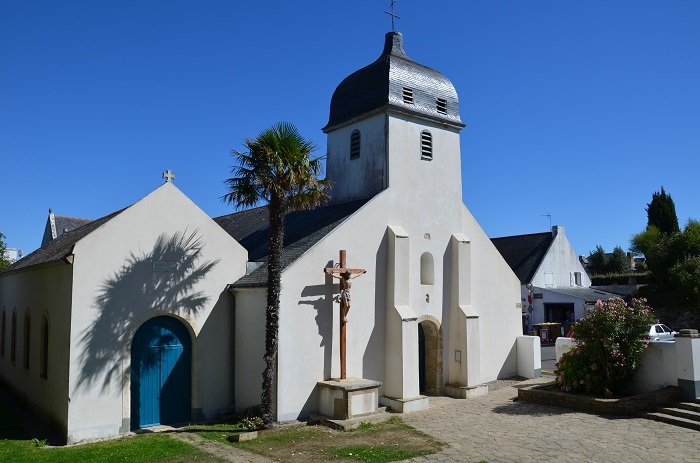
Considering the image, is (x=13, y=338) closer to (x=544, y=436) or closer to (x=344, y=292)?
(x=344, y=292)

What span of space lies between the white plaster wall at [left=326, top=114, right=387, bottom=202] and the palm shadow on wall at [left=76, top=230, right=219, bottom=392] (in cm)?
609

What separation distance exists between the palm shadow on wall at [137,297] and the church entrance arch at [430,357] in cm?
786

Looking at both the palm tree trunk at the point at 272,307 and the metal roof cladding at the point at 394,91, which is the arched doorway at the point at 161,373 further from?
the metal roof cladding at the point at 394,91

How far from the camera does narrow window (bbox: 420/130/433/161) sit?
63.1 ft

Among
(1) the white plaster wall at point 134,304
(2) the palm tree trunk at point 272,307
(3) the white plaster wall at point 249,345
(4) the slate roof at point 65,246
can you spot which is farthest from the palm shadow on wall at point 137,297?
(2) the palm tree trunk at point 272,307

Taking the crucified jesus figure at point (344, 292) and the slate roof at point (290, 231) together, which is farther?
the slate roof at point (290, 231)

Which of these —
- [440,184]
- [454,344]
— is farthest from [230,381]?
[440,184]

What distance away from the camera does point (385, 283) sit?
57.7 feet

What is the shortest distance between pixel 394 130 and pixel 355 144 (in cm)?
187

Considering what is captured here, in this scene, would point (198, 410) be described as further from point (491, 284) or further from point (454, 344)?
point (491, 284)

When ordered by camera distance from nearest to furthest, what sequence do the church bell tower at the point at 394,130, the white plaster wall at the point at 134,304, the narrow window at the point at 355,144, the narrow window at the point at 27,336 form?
the white plaster wall at the point at 134,304, the narrow window at the point at 27,336, the church bell tower at the point at 394,130, the narrow window at the point at 355,144

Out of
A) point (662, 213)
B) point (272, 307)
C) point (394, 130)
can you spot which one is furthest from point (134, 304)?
point (662, 213)

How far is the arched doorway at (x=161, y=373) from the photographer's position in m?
14.5

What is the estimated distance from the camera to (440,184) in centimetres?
1948
